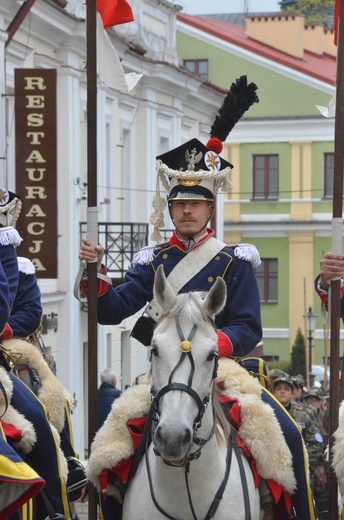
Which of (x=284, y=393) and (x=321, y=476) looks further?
(x=284, y=393)

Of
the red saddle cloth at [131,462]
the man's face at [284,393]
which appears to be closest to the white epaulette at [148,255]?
the red saddle cloth at [131,462]

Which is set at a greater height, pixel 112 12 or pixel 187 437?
pixel 112 12

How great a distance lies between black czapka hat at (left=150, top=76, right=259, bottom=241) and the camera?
9.43m

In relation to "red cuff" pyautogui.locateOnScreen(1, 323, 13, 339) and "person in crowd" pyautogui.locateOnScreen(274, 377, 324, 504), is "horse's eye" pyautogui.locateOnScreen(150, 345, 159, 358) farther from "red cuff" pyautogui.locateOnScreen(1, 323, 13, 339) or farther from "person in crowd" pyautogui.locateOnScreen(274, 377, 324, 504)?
"person in crowd" pyautogui.locateOnScreen(274, 377, 324, 504)

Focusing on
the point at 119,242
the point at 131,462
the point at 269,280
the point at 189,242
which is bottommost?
the point at 269,280

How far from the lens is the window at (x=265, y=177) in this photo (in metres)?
48.3

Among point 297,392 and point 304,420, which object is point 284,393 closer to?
point 304,420

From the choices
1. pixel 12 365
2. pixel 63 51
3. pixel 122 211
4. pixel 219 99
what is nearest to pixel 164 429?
pixel 12 365

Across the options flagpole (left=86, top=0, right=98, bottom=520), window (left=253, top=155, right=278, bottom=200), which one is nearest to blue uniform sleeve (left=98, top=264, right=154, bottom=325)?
flagpole (left=86, top=0, right=98, bottom=520)

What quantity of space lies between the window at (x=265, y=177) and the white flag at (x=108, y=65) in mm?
38346

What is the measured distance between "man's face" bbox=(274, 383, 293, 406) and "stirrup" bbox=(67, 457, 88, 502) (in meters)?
3.31

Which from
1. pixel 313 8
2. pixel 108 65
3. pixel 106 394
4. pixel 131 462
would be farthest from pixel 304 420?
pixel 313 8

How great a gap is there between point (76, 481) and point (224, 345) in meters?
2.55

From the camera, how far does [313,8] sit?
63719 mm
